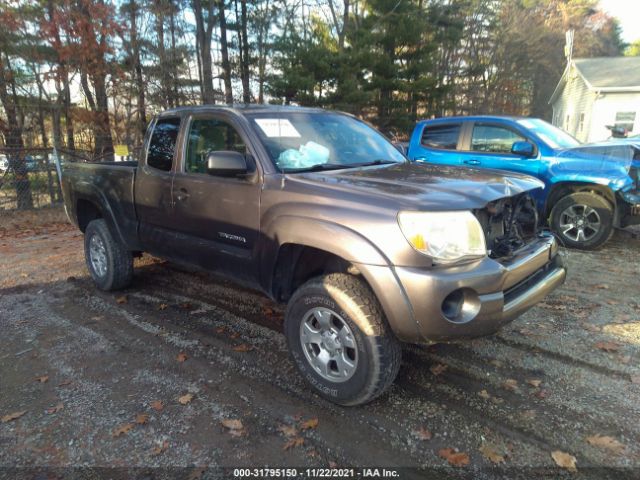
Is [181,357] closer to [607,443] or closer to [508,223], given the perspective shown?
[508,223]

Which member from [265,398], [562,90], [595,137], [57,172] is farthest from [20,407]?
[562,90]

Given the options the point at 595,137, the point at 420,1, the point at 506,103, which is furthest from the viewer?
the point at 506,103

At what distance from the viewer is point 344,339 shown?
9.16 ft

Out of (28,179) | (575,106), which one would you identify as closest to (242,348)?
(28,179)

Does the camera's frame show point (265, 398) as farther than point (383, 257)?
Yes

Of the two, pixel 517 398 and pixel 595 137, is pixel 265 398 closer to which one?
pixel 517 398

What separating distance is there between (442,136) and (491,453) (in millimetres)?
5824

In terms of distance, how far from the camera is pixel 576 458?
7.79 feet

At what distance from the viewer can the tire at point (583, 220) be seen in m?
6.05

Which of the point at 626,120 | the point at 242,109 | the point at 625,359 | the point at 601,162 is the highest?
the point at 626,120

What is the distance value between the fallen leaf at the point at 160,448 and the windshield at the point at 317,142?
190cm

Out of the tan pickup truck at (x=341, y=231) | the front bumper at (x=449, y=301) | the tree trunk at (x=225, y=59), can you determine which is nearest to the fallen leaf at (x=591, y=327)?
the tan pickup truck at (x=341, y=231)

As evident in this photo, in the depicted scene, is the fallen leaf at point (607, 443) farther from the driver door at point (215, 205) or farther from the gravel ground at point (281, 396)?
the driver door at point (215, 205)

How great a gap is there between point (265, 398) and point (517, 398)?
166cm
